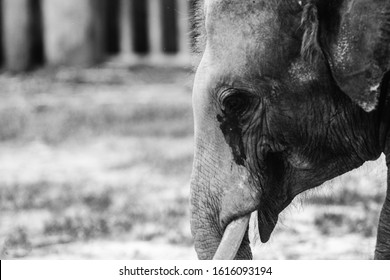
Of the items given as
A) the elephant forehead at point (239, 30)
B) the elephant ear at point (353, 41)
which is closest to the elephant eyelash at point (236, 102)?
the elephant forehead at point (239, 30)

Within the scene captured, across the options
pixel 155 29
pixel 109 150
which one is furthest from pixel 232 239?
pixel 155 29

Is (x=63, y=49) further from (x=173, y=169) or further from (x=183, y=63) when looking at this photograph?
(x=173, y=169)

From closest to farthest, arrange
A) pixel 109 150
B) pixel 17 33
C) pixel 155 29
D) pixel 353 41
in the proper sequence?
pixel 353 41 → pixel 109 150 → pixel 17 33 → pixel 155 29

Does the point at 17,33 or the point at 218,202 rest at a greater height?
the point at 218,202

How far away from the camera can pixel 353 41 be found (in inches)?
122

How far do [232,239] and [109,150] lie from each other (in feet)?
20.0

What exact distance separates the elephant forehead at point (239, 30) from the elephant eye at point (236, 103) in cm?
11

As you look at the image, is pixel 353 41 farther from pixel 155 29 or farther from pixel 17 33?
pixel 155 29

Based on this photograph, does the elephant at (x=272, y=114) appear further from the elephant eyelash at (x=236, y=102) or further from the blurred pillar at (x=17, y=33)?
the blurred pillar at (x=17, y=33)

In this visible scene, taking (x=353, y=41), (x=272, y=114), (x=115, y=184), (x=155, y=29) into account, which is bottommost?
(x=155, y=29)

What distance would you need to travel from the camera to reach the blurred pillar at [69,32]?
14.0 m

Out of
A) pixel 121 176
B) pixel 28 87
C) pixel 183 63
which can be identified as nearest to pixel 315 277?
pixel 121 176

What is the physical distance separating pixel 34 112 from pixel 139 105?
1.20 metres

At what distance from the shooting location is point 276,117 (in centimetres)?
335
